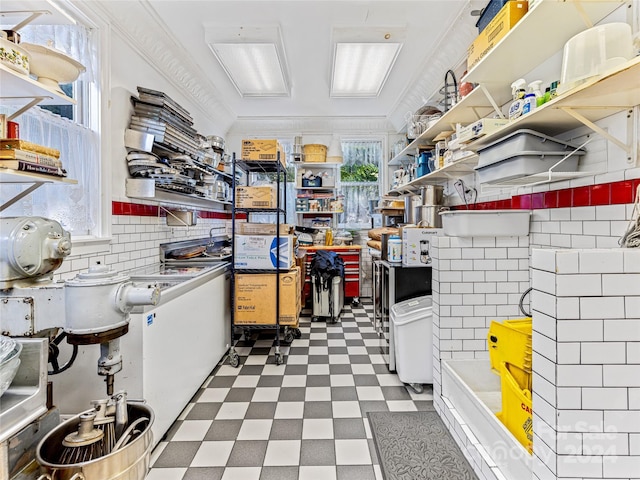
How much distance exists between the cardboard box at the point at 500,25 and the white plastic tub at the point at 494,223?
0.96m

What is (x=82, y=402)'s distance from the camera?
5.55 feet

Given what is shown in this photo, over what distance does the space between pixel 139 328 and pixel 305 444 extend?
122cm

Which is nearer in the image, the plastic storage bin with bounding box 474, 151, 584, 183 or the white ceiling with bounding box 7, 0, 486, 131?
the plastic storage bin with bounding box 474, 151, 584, 183

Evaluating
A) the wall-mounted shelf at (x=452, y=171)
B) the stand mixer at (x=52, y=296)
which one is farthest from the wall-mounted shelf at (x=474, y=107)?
the stand mixer at (x=52, y=296)

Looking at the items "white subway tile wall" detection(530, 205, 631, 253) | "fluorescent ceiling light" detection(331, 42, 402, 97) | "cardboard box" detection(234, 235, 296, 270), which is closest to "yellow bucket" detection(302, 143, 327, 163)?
"fluorescent ceiling light" detection(331, 42, 402, 97)

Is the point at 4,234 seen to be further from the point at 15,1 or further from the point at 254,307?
the point at 254,307

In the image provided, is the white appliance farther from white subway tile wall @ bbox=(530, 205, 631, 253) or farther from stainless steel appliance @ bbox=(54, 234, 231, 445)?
white subway tile wall @ bbox=(530, 205, 631, 253)

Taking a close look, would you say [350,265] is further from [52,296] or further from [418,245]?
[52,296]

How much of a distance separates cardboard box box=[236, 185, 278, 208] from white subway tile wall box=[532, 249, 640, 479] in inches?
101

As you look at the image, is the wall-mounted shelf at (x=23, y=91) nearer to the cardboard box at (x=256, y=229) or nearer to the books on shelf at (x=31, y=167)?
the books on shelf at (x=31, y=167)

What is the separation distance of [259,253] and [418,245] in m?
1.55

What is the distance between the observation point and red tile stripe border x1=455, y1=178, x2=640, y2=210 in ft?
4.60

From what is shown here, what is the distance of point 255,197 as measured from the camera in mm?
3225

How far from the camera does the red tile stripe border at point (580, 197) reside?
55.2 inches
